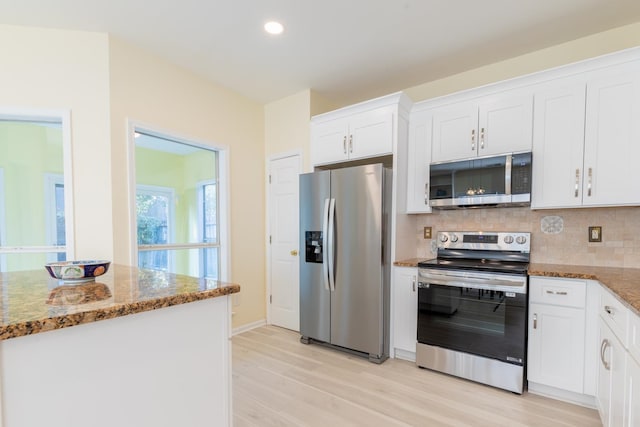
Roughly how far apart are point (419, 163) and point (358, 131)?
0.67m

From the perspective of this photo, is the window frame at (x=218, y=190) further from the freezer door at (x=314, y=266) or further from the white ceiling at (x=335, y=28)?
the freezer door at (x=314, y=266)

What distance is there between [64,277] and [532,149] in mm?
3079

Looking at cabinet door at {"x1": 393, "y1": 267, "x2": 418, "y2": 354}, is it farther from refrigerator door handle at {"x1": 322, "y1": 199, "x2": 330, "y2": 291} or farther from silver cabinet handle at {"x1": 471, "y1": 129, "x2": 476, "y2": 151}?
silver cabinet handle at {"x1": 471, "y1": 129, "x2": 476, "y2": 151}

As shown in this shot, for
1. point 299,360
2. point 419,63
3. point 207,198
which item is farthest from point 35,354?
point 419,63

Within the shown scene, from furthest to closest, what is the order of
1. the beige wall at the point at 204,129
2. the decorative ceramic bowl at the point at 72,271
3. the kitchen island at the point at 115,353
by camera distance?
the beige wall at the point at 204,129, the decorative ceramic bowl at the point at 72,271, the kitchen island at the point at 115,353

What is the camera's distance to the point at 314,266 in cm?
311

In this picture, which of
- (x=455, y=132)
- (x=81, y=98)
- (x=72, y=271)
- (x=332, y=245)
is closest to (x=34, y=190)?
(x=81, y=98)

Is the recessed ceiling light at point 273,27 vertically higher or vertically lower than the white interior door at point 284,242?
higher

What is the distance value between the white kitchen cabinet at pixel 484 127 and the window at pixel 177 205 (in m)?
2.36

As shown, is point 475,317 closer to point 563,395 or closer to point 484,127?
point 563,395

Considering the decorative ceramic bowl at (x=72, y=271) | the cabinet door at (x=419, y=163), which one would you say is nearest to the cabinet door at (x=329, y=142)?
the cabinet door at (x=419, y=163)

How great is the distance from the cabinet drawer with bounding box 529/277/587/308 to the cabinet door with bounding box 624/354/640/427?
2.64ft

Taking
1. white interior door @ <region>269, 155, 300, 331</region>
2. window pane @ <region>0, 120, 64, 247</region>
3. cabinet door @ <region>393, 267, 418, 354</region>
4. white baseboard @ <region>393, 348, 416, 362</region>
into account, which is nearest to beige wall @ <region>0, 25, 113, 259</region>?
window pane @ <region>0, 120, 64, 247</region>

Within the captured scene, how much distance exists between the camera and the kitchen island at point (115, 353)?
2.74 ft
